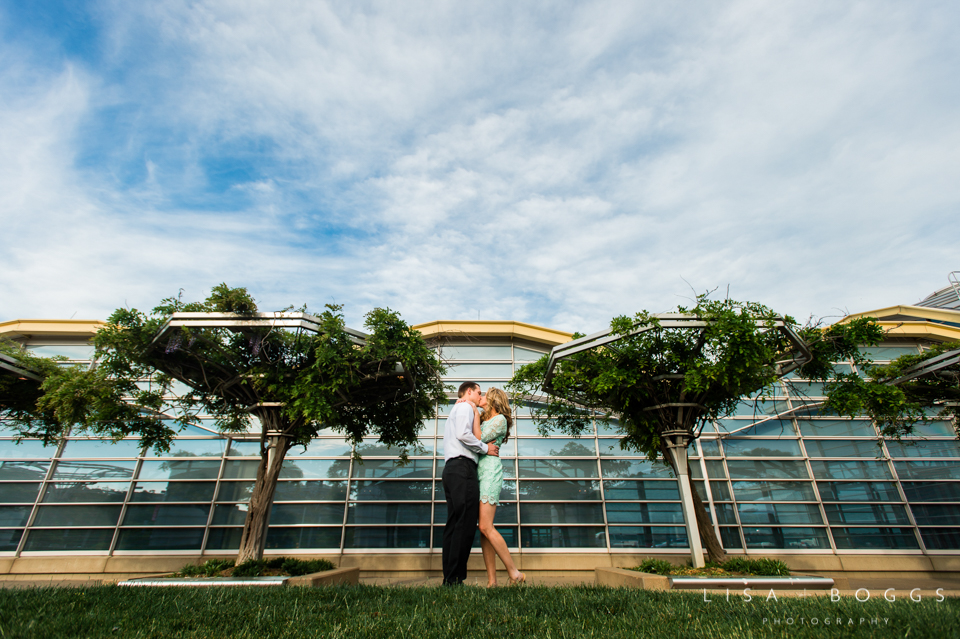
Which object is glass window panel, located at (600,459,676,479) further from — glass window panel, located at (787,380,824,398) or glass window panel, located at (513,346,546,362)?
glass window panel, located at (787,380,824,398)

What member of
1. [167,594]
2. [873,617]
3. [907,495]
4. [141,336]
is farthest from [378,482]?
[907,495]

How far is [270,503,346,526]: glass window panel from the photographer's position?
1168cm

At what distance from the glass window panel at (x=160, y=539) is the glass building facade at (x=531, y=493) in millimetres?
28

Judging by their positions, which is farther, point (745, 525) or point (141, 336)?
point (745, 525)

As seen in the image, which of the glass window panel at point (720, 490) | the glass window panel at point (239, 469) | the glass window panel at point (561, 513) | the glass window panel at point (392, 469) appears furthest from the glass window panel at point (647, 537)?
the glass window panel at point (239, 469)

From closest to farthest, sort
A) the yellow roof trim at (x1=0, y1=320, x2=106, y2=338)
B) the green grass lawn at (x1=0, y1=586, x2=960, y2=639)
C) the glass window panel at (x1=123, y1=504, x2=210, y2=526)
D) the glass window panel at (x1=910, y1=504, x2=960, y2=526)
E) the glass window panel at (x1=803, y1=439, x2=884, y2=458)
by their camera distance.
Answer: the green grass lawn at (x1=0, y1=586, x2=960, y2=639), the glass window panel at (x1=123, y1=504, x2=210, y2=526), the glass window panel at (x1=910, y1=504, x2=960, y2=526), the glass window panel at (x1=803, y1=439, x2=884, y2=458), the yellow roof trim at (x1=0, y1=320, x2=106, y2=338)

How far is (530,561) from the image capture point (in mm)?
11062

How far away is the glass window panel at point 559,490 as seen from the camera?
469 inches

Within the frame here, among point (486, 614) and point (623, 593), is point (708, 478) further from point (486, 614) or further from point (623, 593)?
point (486, 614)

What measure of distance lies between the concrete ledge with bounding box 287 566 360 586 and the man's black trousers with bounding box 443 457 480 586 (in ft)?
4.17

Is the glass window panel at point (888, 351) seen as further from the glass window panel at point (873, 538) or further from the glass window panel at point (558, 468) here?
the glass window panel at point (558, 468)

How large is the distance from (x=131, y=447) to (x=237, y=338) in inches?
299

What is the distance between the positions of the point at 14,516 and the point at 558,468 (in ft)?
47.0

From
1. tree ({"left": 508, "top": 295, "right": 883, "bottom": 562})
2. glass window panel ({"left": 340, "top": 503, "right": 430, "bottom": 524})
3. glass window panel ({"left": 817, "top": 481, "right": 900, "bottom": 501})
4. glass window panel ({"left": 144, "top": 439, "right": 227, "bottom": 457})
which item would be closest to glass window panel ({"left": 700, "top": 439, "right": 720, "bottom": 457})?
glass window panel ({"left": 817, "top": 481, "right": 900, "bottom": 501})
